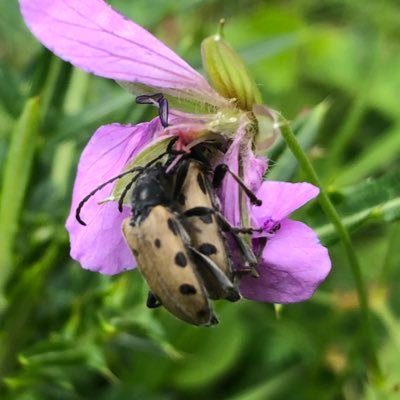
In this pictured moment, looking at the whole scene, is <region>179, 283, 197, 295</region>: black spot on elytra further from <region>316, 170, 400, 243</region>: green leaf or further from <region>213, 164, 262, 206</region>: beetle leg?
<region>316, 170, 400, 243</region>: green leaf

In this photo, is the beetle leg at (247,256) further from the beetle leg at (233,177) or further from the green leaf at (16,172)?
the green leaf at (16,172)

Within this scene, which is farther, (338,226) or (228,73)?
Answer: (338,226)

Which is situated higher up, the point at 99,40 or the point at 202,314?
the point at 99,40

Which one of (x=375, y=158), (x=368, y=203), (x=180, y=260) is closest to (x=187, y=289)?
(x=180, y=260)

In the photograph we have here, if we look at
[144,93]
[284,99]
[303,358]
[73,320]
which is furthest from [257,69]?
[144,93]

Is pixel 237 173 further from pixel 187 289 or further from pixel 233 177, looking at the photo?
pixel 187 289

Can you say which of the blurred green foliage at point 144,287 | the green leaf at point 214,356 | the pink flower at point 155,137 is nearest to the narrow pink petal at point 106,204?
the pink flower at point 155,137
